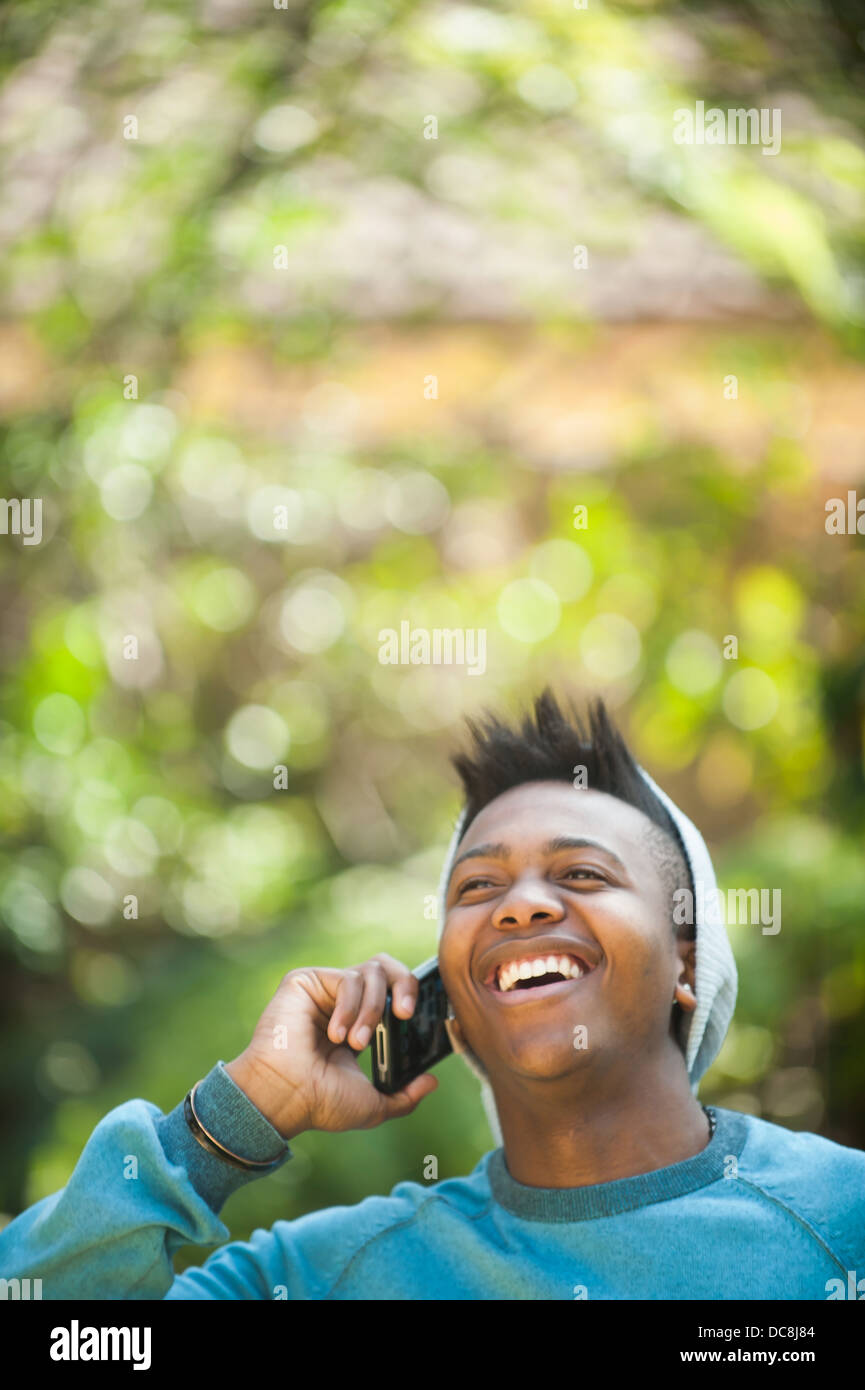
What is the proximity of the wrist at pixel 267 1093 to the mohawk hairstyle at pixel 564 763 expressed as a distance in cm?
36

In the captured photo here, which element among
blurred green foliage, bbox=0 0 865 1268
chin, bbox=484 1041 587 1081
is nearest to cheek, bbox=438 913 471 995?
chin, bbox=484 1041 587 1081

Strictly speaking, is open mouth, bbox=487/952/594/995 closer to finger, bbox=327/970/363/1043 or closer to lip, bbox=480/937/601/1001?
lip, bbox=480/937/601/1001

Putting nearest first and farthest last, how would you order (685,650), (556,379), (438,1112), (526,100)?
1. (526,100)
2. (438,1112)
3. (685,650)
4. (556,379)

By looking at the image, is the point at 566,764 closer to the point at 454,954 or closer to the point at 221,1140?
the point at 454,954

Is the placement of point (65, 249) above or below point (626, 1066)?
above

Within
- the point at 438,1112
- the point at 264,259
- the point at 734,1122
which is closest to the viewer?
the point at 734,1122

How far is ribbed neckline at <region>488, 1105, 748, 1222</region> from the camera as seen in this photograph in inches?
46.9

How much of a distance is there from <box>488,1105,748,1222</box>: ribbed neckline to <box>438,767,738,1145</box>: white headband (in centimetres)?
9

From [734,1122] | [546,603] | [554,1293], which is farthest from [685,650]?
[554,1293]

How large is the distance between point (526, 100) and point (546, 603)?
122 cm

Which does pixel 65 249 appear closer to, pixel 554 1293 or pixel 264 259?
pixel 264 259

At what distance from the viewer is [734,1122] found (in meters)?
1.29

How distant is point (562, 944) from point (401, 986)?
197 mm

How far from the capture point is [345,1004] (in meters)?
1.25
